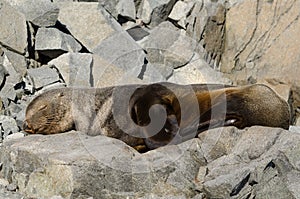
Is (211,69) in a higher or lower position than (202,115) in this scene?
lower

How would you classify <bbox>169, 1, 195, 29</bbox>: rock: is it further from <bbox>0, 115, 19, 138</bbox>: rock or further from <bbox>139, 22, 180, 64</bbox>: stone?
<bbox>0, 115, 19, 138</bbox>: rock

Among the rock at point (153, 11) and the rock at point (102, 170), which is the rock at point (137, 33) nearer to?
the rock at point (153, 11)

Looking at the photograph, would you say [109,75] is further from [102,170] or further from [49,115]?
[102,170]

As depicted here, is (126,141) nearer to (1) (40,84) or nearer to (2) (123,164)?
(2) (123,164)

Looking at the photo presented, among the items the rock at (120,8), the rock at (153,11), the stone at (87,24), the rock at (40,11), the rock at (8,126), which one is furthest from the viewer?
the rock at (153,11)

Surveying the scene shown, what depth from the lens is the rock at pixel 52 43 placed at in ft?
33.2

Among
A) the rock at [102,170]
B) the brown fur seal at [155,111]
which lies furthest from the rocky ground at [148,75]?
the brown fur seal at [155,111]

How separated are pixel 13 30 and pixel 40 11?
472mm

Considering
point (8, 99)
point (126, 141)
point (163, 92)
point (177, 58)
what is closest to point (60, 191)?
point (126, 141)

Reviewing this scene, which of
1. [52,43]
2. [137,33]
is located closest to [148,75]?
[137,33]

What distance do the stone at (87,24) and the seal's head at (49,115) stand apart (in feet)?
9.02

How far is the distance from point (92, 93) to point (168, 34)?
3590 millimetres

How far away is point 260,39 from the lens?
11.9 m

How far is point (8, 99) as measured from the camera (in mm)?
9414
